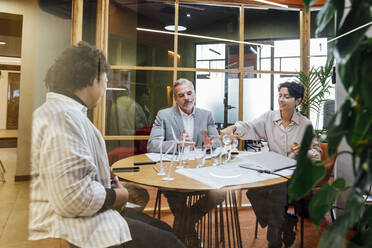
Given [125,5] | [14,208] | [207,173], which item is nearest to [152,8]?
[125,5]

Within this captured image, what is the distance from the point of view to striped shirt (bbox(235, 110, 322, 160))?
6.46ft

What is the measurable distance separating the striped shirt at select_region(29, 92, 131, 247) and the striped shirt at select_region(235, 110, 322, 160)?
127 centimetres

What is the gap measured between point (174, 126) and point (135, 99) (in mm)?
431

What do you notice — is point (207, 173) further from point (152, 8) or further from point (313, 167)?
point (152, 8)

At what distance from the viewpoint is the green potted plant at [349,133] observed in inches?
15.8

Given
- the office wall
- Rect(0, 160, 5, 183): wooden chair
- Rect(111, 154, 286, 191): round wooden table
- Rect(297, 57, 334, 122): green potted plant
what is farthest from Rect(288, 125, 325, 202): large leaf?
Rect(297, 57, 334, 122): green potted plant

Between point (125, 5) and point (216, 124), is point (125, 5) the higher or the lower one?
the higher one

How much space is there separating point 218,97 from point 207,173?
141cm

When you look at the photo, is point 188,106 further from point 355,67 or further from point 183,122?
point 355,67

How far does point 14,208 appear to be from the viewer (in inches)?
58.7

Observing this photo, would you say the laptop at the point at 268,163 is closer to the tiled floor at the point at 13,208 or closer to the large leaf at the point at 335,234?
the tiled floor at the point at 13,208

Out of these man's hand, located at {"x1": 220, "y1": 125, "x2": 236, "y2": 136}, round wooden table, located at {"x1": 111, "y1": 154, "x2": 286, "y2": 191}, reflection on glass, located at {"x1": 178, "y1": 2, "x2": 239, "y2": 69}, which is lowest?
round wooden table, located at {"x1": 111, "y1": 154, "x2": 286, "y2": 191}

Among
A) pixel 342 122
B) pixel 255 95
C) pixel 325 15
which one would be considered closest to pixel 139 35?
pixel 255 95

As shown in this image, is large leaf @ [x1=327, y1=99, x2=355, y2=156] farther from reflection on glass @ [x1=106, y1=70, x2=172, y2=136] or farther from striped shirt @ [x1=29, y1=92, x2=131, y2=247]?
reflection on glass @ [x1=106, y1=70, x2=172, y2=136]
